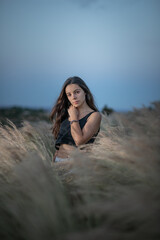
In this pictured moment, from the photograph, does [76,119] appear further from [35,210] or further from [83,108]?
[35,210]

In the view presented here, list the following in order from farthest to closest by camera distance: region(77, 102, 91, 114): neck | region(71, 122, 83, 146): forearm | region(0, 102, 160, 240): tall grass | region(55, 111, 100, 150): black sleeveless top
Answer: region(77, 102, 91, 114): neck → region(55, 111, 100, 150): black sleeveless top → region(71, 122, 83, 146): forearm → region(0, 102, 160, 240): tall grass

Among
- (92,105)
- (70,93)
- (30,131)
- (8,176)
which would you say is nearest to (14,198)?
(8,176)

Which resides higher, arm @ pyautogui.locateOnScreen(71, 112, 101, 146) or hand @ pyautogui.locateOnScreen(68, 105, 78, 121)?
hand @ pyautogui.locateOnScreen(68, 105, 78, 121)

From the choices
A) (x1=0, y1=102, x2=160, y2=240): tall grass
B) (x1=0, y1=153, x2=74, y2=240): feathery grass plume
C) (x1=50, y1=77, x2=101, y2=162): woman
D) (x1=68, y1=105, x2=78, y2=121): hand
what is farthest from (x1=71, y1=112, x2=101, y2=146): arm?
(x1=0, y1=153, x2=74, y2=240): feathery grass plume

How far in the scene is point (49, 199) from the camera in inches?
59.9

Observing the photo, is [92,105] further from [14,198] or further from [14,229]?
[14,229]

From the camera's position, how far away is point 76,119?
126 inches

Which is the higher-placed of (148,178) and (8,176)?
(148,178)

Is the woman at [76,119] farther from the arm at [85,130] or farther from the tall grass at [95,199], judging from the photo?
the tall grass at [95,199]

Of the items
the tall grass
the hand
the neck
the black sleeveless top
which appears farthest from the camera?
the neck

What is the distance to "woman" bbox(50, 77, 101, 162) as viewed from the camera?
316cm

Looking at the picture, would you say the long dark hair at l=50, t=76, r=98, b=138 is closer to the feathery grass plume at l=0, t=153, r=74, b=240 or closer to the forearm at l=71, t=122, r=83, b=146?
the forearm at l=71, t=122, r=83, b=146

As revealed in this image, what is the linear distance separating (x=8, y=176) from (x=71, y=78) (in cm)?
182

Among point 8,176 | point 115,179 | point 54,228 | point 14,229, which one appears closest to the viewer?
point 54,228
